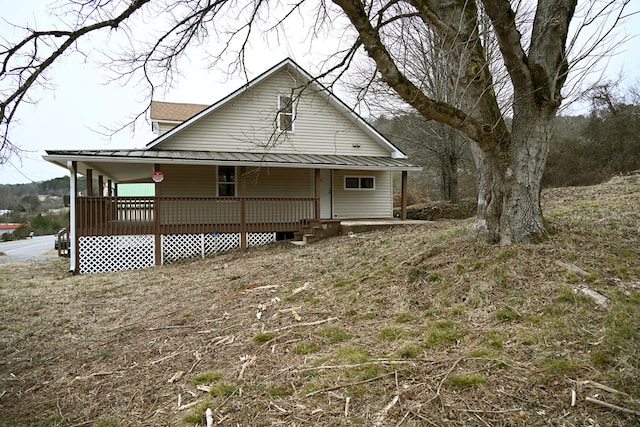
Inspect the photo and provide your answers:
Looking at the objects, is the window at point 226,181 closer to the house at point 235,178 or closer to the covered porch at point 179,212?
the house at point 235,178

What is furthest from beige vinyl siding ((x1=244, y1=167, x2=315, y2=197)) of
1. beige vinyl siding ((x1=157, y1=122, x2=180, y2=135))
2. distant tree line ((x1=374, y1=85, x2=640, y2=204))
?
distant tree line ((x1=374, y1=85, x2=640, y2=204))

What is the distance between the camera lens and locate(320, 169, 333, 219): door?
1657 centimetres

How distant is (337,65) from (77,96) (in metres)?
7.75

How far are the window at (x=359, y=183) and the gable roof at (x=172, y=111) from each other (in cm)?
717

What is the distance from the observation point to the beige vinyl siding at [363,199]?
1684cm

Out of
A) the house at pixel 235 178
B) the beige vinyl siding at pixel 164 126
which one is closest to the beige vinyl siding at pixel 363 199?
the house at pixel 235 178

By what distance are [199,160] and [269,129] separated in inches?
139

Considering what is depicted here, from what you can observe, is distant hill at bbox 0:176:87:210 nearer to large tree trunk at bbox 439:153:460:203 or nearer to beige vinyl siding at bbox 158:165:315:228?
beige vinyl siding at bbox 158:165:315:228

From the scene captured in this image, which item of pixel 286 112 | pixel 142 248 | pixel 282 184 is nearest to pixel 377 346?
pixel 286 112

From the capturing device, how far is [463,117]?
214 inches

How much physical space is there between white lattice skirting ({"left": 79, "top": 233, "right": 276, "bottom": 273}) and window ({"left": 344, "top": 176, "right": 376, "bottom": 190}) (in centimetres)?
457

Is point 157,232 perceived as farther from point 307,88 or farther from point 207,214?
point 307,88

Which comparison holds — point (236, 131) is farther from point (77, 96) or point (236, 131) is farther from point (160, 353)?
point (160, 353)

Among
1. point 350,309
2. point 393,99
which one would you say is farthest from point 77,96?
point 393,99
